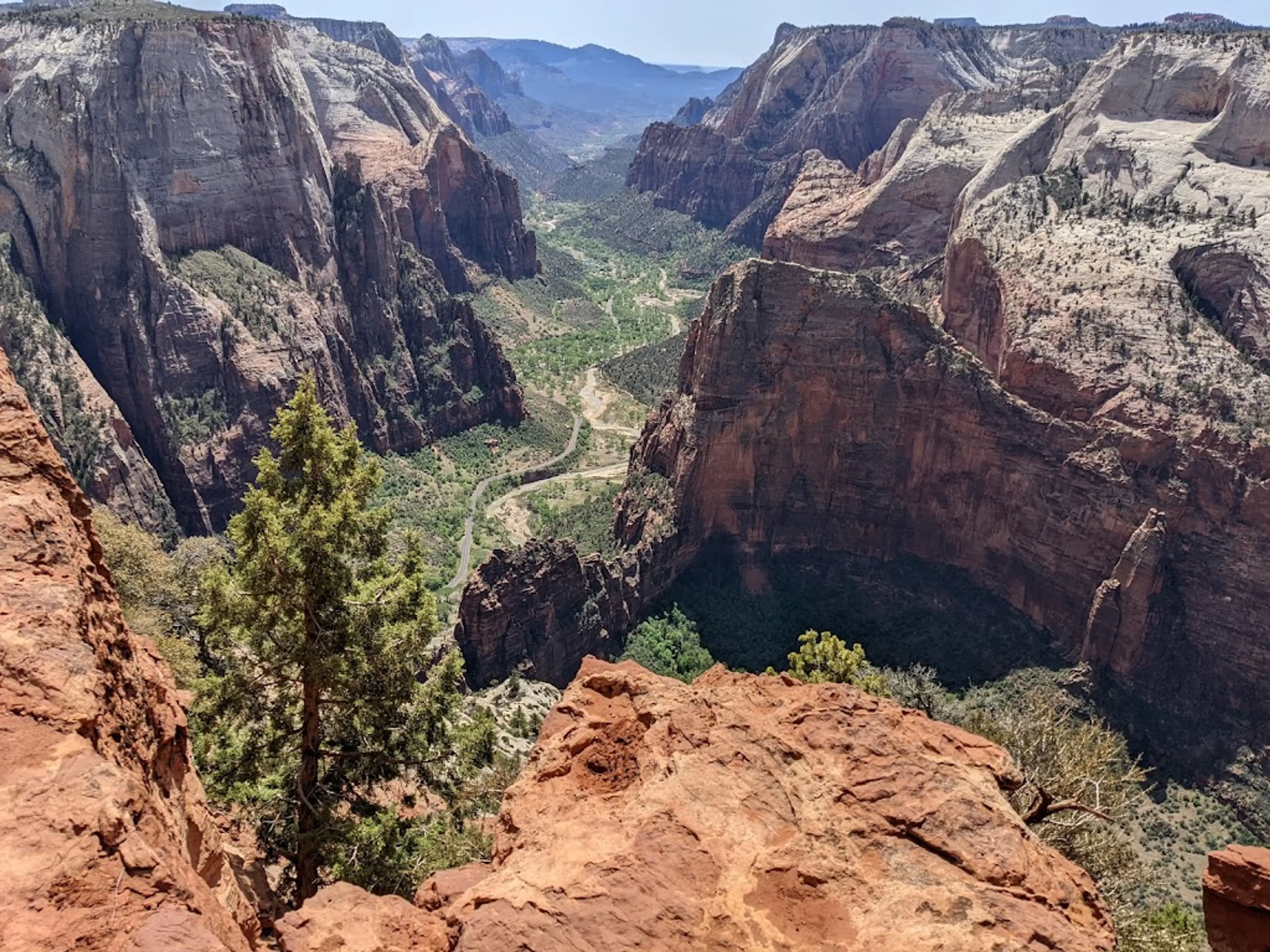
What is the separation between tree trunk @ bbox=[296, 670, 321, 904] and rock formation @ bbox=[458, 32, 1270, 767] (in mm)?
27095

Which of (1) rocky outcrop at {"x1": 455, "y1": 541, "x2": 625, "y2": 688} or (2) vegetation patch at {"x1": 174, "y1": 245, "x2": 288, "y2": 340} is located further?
(2) vegetation patch at {"x1": 174, "y1": 245, "x2": 288, "y2": 340}

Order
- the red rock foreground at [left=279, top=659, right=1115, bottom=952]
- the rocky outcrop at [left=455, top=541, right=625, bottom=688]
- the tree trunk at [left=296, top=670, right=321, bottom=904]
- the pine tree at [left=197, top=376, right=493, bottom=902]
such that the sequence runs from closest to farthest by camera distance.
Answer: the red rock foreground at [left=279, top=659, right=1115, bottom=952]
the pine tree at [left=197, top=376, right=493, bottom=902]
the tree trunk at [left=296, top=670, right=321, bottom=904]
the rocky outcrop at [left=455, top=541, right=625, bottom=688]

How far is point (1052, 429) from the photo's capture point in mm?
53000

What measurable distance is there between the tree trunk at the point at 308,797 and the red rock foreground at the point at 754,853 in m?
7.93

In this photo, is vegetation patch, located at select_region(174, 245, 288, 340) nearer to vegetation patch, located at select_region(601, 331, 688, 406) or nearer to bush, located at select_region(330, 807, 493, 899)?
vegetation patch, located at select_region(601, 331, 688, 406)

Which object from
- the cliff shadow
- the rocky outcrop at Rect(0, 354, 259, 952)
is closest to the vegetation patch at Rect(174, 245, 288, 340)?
the cliff shadow

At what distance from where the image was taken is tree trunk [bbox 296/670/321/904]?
21062 millimetres

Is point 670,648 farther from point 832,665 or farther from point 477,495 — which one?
point 477,495

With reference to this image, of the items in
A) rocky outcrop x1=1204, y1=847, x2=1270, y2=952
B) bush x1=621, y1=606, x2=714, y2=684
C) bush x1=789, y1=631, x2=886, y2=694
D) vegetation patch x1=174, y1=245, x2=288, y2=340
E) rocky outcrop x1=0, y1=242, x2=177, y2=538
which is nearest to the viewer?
rocky outcrop x1=1204, y1=847, x2=1270, y2=952

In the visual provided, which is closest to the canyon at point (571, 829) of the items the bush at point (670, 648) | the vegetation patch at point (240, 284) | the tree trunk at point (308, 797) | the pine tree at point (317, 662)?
the pine tree at point (317, 662)

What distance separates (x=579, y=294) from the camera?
16675cm

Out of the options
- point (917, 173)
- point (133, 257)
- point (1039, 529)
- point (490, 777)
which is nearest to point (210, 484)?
point (133, 257)

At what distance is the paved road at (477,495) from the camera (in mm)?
73312

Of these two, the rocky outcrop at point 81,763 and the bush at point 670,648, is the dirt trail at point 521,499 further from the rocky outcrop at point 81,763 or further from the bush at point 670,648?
the rocky outcrop at point 81,763
